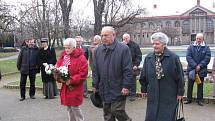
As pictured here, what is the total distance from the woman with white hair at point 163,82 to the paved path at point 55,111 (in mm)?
2645

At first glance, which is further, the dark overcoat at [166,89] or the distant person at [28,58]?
the distant person at [28,58]

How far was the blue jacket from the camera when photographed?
10383 mm

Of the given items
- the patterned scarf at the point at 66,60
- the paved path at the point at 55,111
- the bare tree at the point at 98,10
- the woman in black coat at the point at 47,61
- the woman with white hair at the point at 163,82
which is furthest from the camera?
the bare tree at the point at 98,10

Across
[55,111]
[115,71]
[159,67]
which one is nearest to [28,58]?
[55,111]

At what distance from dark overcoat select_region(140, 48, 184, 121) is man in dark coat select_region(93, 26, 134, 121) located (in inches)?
23.5

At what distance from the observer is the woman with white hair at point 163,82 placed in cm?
634

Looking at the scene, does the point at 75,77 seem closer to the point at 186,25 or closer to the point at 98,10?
the point at 98,10

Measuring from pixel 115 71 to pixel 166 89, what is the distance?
3.29 ft

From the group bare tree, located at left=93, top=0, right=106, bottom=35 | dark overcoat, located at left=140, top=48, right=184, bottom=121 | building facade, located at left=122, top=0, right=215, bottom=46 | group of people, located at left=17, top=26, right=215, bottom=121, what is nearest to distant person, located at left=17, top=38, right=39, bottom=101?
group of people, located at left=17, top=26, right=215, bottom=121

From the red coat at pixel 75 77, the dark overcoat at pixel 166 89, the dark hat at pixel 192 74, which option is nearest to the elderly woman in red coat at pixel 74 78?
the red coat at pixel 75 77

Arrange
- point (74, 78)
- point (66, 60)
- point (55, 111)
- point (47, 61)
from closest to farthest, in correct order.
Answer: point (74, 78)
point (66, 60)
point (55, 111)
point (47, 61)

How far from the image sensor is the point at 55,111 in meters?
10.2

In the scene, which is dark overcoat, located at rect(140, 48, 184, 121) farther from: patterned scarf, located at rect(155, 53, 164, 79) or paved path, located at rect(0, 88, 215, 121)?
paved path, located at rect(0, 88, 215, 121)

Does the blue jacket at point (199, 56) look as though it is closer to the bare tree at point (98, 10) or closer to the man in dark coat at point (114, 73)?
the man in dark coat at point (114, 73)
